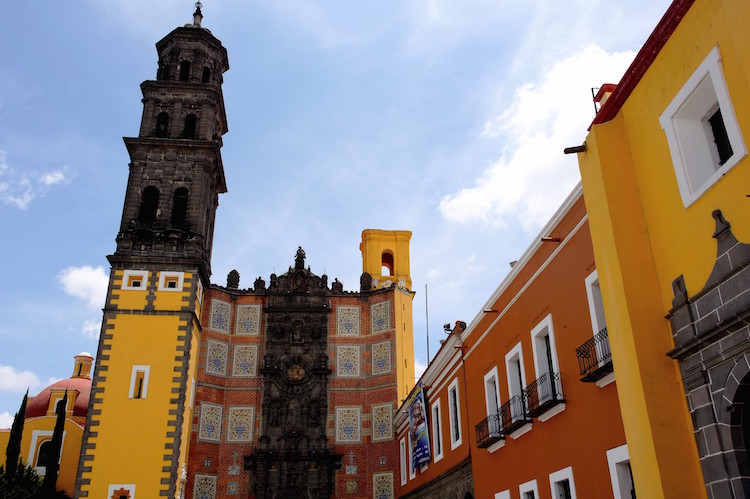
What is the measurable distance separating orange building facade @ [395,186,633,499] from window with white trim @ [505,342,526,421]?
23 millimetres

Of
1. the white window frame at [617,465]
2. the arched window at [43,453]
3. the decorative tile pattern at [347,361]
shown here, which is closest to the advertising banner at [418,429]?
the decorative tile pattern at [347,361]

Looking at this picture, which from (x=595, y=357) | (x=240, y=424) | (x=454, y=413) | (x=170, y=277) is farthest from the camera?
(x=240, y=424)

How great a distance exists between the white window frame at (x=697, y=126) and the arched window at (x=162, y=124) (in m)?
27.7

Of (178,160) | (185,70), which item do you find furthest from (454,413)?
(185,70)

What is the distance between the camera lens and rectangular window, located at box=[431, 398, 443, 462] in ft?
71.7

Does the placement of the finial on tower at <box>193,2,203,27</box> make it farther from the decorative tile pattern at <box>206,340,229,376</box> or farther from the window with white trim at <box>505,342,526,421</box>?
the window with white trim at <box>505,342,526,421</box>

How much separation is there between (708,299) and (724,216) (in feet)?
3.35

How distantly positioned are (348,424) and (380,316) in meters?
5.51

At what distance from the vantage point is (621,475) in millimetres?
10328

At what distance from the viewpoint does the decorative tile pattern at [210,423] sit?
2998 centimetres

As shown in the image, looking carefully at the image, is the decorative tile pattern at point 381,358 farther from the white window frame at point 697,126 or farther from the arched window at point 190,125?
the white window frame at point 697,126

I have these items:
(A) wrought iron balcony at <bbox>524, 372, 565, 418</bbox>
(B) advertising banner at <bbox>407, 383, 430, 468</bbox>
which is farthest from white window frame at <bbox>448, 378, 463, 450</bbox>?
(A) wrought iron balcony at <bbox>524, 372, 565, 418</bbox>

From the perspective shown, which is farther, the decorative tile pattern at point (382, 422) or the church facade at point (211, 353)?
the decorative tile pattern at point (382, 422)

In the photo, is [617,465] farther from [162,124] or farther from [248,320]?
[162,124]
